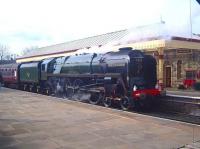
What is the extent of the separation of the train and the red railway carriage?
32.9 ft

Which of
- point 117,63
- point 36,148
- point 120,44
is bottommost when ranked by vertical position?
point 36,148

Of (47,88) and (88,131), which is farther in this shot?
(47,88)

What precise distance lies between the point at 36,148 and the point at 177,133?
398 cm

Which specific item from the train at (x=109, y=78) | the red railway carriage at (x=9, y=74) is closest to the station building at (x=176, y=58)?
the red railway carriage at (x=9, y=74)

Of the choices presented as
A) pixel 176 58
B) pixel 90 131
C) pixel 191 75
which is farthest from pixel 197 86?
pixel 90 131

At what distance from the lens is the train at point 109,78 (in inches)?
641

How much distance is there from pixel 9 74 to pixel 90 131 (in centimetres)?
2790

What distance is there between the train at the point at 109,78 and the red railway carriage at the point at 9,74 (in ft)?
32.9

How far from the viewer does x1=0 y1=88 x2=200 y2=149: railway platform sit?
8.46 meters

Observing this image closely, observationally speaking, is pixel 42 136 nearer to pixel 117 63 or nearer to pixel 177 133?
pixel 177 133

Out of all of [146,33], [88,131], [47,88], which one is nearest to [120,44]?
[146,33]

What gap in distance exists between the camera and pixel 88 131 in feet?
32.8

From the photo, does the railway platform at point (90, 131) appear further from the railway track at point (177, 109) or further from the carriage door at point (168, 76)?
the carriage door at point (168, 76)

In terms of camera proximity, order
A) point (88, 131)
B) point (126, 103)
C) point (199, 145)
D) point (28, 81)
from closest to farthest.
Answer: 1. point (199, 145)
2. point (88, 131)
3. point (126, 103)
4. point (28, 81)
